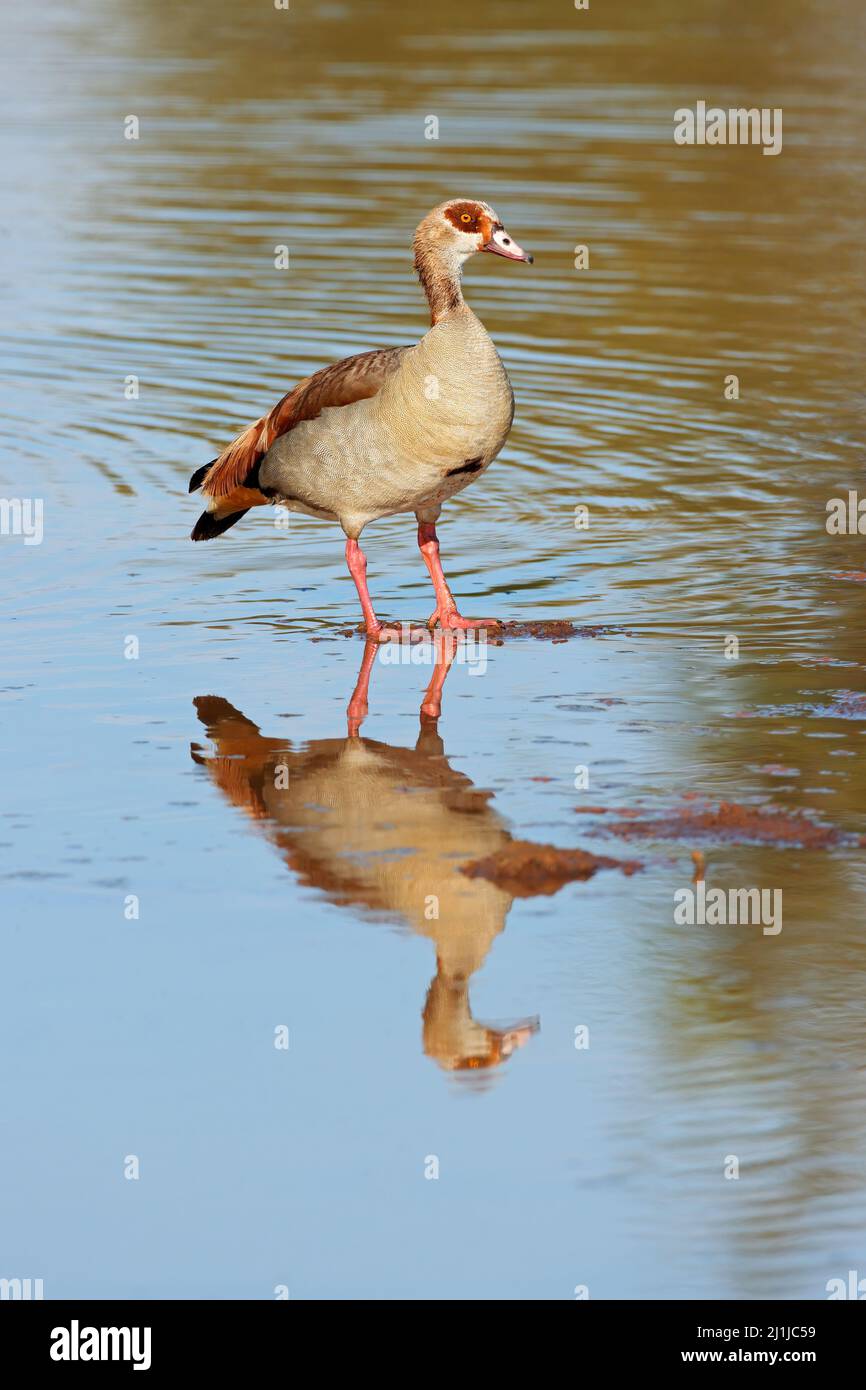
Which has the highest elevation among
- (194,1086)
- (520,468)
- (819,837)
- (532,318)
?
(532,318)

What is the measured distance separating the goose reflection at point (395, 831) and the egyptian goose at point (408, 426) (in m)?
1.02

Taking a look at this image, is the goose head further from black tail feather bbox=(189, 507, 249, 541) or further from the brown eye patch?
black tail feather bbox=(189, 507, 249, 541)

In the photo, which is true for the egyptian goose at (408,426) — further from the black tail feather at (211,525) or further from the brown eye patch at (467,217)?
the black tail feather at (211,525)

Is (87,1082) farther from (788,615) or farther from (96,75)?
(96,75)

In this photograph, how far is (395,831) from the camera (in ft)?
25.7

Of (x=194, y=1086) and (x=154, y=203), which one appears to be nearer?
(x=194, y=1086)

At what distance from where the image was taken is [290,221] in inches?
905

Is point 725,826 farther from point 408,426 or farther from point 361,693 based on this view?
point 408,426

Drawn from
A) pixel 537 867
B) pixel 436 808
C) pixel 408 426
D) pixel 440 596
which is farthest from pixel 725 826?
pixel 440 596

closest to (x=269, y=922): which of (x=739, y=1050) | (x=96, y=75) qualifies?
(x=739, y=1050)

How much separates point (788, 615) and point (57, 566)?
12.5 feet

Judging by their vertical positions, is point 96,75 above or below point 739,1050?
above

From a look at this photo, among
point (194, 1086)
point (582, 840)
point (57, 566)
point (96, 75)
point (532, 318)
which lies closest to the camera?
point (194, 1086)

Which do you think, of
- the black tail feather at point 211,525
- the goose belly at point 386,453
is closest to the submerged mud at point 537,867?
the goose belly at point 386,453
